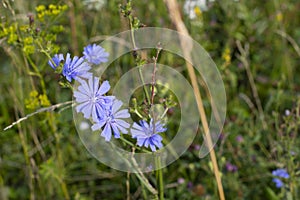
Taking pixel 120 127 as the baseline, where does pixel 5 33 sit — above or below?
above

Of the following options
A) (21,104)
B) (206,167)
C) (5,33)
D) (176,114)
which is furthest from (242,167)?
(5,33)

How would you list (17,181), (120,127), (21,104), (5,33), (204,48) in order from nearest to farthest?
(120,127) → (5,33) → (21,104) → (17,181) → (204,48)

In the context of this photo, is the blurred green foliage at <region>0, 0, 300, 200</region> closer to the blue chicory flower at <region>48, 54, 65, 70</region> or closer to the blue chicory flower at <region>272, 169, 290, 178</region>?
the blue chicory flower at <region>272, 169, 290, 178</region>

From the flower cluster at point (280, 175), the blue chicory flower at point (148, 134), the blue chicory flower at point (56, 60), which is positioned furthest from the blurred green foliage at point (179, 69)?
the blue chicory flower at point (148, 134)

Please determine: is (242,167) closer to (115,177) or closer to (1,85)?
(115,177)

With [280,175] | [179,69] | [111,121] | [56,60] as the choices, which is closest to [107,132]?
[111,121]
